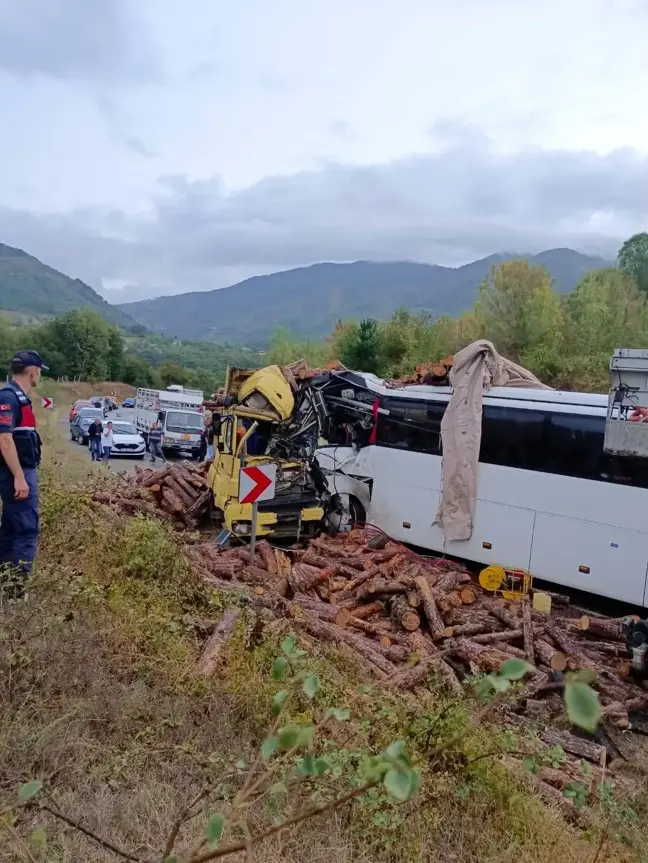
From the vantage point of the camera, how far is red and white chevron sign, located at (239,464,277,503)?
938 centimetres

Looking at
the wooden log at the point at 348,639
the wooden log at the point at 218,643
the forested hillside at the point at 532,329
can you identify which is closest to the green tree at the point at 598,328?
the forested hillside at the point at 532,329

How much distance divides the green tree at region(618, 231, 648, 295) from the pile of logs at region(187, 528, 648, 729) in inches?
1831

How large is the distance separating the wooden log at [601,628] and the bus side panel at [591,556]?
756mm

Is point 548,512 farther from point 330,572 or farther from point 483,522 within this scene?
point 330,572

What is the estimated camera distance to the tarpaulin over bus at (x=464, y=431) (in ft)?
33.5

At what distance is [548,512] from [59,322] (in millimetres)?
80324

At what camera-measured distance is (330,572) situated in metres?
9.20

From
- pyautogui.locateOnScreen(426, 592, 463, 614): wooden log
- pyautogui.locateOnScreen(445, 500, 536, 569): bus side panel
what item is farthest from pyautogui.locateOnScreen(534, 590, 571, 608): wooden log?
pyautogui.locateOnScreen(426, 592, 463, 614): wooden log

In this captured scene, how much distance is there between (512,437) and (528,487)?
2.63ft

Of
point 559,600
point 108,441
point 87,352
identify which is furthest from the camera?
point 87,352

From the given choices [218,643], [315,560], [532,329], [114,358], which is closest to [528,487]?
[315,560]

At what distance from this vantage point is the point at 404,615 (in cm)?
785

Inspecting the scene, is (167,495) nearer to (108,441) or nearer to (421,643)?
(421,643)

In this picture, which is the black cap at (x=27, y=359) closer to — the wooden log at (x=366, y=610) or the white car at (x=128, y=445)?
the wooden log at (x=366, y=610)
